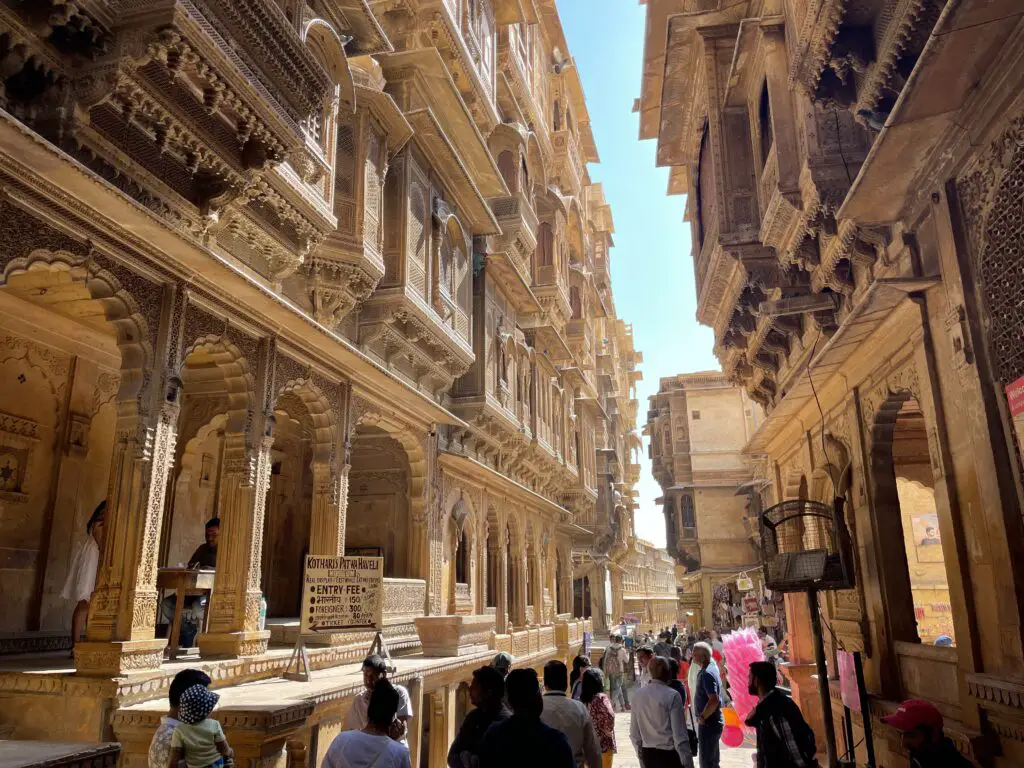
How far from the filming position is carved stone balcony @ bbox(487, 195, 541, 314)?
1656cm

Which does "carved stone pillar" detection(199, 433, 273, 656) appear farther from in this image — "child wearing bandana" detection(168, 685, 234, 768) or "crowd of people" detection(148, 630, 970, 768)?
"child wearing bandana" detection(168, 685, 234, 768)

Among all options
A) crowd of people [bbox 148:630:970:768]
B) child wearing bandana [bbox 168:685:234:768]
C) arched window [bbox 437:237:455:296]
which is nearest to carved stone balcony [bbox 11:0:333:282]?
child wearing bandana [bbox 168:685:234:768]

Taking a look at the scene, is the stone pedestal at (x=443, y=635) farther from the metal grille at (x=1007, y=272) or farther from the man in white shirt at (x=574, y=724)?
the metal grille at (x=1007, y=272)

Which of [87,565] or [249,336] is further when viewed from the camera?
[249,336]

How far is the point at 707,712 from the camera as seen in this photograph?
777cm

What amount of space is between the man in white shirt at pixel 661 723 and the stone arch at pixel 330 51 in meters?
7.54

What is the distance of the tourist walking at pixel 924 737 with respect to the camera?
4.19m

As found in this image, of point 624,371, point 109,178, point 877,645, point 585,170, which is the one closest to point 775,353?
point 877,645

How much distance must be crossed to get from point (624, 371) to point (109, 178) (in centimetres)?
4010

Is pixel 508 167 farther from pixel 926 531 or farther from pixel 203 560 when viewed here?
pixel 926 531

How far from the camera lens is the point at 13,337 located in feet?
26.2

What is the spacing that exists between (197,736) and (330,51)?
7.84 meters

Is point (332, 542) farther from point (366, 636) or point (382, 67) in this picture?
point (382, 67)

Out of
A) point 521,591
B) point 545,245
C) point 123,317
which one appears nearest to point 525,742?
point 123,317
